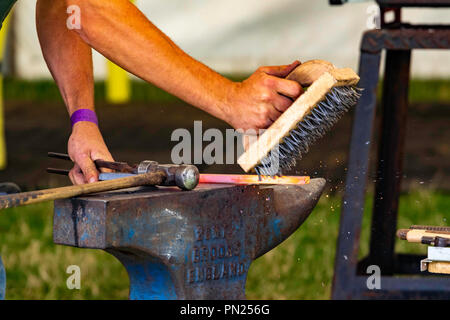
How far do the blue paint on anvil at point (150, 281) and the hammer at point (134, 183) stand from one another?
6.9 inches

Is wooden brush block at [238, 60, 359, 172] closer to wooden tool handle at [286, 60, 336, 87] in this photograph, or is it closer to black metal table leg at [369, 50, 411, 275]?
wooden tool handle at [286, 60, 336, 87]

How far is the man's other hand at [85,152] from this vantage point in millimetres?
2137

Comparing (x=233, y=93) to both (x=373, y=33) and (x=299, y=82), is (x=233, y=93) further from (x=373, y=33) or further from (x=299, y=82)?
(x=373, y=33)

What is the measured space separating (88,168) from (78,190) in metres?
0.41

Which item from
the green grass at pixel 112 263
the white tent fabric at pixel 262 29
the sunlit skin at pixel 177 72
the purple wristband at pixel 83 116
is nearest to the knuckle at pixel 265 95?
the sunlit skin at pixel 177 72

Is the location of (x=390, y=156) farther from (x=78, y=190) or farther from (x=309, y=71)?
(x=78, y=190)

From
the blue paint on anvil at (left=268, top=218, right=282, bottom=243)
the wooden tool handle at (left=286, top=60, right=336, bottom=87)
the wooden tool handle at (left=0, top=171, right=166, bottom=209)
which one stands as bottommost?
the blue paint on anvil at (left=268, top=218, right=282, bottom=243)

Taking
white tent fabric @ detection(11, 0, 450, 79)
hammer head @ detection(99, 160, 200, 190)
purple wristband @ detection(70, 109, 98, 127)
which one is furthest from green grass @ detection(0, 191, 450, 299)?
white tent fabric @ detection(11, 0, 450, 79)

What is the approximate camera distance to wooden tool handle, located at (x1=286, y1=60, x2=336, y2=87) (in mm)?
1920

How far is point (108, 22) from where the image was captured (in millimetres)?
1959

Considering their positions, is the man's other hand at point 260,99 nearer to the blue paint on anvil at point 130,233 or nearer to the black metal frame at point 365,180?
the blue paint on anvil at point 130,233

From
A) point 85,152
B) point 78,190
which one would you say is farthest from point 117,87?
point 78,190
